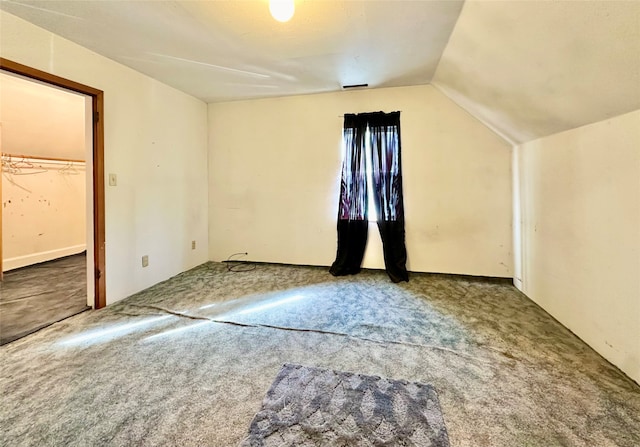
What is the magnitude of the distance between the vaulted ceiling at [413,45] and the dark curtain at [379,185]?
1.88 ft

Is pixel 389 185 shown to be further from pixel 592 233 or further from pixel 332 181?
pixel 592 233

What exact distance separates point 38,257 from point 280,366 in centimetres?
454

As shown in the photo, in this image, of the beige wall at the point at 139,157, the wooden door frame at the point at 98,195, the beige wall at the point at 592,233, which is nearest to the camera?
the beige wall at the point at 592,233

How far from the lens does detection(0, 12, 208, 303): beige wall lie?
7.24 feet

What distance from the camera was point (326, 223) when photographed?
3.80 metres

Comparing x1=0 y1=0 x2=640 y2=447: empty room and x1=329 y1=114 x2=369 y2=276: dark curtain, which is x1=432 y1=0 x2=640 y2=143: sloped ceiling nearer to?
x1=0 y1=0 x2=640 y2=447: empty room

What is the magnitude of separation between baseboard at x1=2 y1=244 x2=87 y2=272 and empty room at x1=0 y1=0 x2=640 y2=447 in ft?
0.09

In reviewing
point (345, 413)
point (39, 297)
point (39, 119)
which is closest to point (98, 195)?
point (39, 297)

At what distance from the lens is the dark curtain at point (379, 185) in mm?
3467

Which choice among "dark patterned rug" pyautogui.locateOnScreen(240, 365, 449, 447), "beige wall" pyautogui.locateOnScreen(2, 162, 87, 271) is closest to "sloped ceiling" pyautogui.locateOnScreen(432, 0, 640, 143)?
"dark patterned rug" pyautogui.locateOnScreen(240, 365, 449, 447)

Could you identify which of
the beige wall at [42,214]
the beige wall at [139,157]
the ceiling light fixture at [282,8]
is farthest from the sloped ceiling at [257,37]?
the beige wall at [42,214]

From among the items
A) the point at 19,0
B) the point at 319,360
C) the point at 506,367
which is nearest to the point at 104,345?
the point at 319,360

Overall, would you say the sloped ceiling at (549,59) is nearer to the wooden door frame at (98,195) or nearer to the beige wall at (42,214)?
the wooden door frame at (98,195)

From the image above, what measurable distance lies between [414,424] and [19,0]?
3.40m
